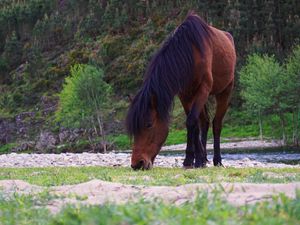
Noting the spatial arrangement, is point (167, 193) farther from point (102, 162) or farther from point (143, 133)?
point (102, 162)

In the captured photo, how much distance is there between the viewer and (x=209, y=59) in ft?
44.3

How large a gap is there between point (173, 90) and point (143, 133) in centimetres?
121

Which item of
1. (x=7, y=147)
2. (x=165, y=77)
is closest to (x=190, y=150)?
(x=165, y=77)

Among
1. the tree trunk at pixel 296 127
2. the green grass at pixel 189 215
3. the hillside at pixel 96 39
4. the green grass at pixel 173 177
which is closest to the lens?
the green grass at pixel 189 215

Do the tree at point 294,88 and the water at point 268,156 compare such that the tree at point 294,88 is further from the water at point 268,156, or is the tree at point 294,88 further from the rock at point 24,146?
the rock at point 24,146

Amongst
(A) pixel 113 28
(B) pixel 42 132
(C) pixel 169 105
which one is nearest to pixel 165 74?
(C) pixel 169 105

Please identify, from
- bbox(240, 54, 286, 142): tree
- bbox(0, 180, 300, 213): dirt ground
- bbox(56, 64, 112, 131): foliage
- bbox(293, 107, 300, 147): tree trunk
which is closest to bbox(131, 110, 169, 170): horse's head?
bbox(0, 180, 300, 213): dirt ground

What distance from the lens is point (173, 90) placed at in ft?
42.0

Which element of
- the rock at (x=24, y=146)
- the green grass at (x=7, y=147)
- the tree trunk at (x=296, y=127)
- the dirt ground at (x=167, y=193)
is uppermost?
the dirt ground at (x=167, y=193)

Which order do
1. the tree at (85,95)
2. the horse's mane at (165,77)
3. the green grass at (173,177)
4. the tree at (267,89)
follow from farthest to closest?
the tree at (85,95), the tree at (267,89), the horse's mane at (165,77), the green grass at (173,177)

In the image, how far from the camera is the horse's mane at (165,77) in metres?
12.6

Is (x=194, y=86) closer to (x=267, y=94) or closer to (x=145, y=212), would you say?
(x=145, y=212)

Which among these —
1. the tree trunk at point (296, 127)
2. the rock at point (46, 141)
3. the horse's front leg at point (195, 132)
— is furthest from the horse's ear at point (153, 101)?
the rock at point (46, 141)

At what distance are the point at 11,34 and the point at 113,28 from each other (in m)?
40.9
